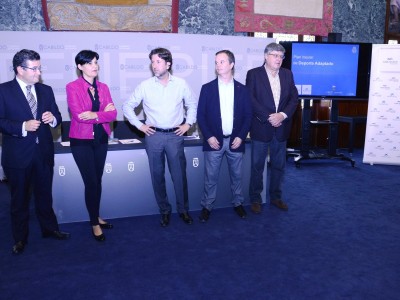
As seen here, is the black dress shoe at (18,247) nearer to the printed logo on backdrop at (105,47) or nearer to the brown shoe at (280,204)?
the brown shoe at (280,204)

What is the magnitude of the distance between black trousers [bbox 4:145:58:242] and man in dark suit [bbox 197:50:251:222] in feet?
4.57

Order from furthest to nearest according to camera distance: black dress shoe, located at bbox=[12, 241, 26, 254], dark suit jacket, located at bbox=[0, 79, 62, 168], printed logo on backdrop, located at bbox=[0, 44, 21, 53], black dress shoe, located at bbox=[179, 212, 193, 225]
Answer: printed logo on backdrop, located at bbox=[0, 44, 21, 53] → black dress shoe, located at bbox=[179, 212, 193, 225] → black dress shoe, located at bbox=[12, 241, 26, 254] → dark suit jacket, located at bbox=[0, 79, 62, 168]

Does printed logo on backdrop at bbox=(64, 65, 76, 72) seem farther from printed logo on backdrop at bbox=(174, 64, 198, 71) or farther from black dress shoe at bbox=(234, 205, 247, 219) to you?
black dress shoe at bbox=(234, 205, 247, 219)

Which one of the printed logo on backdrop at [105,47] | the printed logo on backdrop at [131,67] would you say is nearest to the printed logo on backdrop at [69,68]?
the printed logo on backdrop at [105,47]

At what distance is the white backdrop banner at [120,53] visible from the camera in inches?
194

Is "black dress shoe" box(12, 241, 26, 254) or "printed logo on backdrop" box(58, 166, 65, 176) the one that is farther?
"printed logo on backdrop" box(58, 166, 65, 176)

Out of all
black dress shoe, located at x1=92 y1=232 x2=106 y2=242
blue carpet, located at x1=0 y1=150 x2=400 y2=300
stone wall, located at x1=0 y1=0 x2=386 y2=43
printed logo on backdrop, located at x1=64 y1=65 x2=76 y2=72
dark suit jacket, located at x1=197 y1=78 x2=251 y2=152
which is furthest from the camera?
stone wall, located at x1=0 y1=0 x2=386 y2=43

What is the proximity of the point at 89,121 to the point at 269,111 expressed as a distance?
68.2 inches

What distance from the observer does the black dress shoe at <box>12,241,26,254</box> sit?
3053 millimetres

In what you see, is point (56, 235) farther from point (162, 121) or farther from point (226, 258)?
point (226, 258)

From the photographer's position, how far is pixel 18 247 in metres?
3.07

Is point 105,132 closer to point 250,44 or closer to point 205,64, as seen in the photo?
point 205,64

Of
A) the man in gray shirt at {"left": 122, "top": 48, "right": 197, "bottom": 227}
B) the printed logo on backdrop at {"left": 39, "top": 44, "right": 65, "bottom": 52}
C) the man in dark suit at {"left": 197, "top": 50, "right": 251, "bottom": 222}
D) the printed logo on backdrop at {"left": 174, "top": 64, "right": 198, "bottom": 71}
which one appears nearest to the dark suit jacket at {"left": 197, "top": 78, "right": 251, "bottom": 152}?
the man in dark suit at {"left": 197, "top": 50, "right": 251, "bottom": 222}

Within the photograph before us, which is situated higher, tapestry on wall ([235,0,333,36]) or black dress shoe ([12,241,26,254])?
tapestry on wall ([235,0,333,36])
